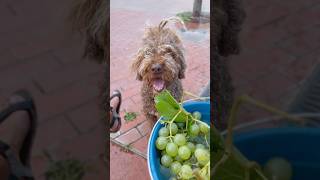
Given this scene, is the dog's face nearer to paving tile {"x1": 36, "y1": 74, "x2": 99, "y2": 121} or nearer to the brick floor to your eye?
the brick floor

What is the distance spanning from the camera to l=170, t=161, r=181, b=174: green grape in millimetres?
611

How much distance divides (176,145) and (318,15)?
1.42 ft

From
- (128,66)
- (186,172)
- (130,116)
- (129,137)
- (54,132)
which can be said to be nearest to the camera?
(54,132)

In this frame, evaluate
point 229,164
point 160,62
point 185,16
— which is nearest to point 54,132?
point 229,164

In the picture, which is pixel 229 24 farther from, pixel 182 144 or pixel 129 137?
pixel 129 137

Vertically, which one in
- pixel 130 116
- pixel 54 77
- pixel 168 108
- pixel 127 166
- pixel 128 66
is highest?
pixel 54 77

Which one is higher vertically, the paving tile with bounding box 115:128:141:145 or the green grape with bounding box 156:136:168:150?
the green grape with bounding box 156:136:168:150

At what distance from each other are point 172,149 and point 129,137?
2.96 feet

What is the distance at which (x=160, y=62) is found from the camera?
1.27m

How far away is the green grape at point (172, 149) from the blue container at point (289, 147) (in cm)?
33

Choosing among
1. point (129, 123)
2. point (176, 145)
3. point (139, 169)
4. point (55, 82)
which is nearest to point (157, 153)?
point (176, 145)

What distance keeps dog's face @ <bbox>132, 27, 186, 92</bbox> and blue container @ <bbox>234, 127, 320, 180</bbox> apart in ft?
3.22

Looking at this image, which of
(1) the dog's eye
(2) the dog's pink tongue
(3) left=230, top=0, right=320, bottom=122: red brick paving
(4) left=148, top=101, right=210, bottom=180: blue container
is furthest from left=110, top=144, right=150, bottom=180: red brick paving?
(3) left=230, top=0, right=320, bottom=122: red brick paving

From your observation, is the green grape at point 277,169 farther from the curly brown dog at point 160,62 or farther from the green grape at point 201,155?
the curly brown dog at point 160,62
